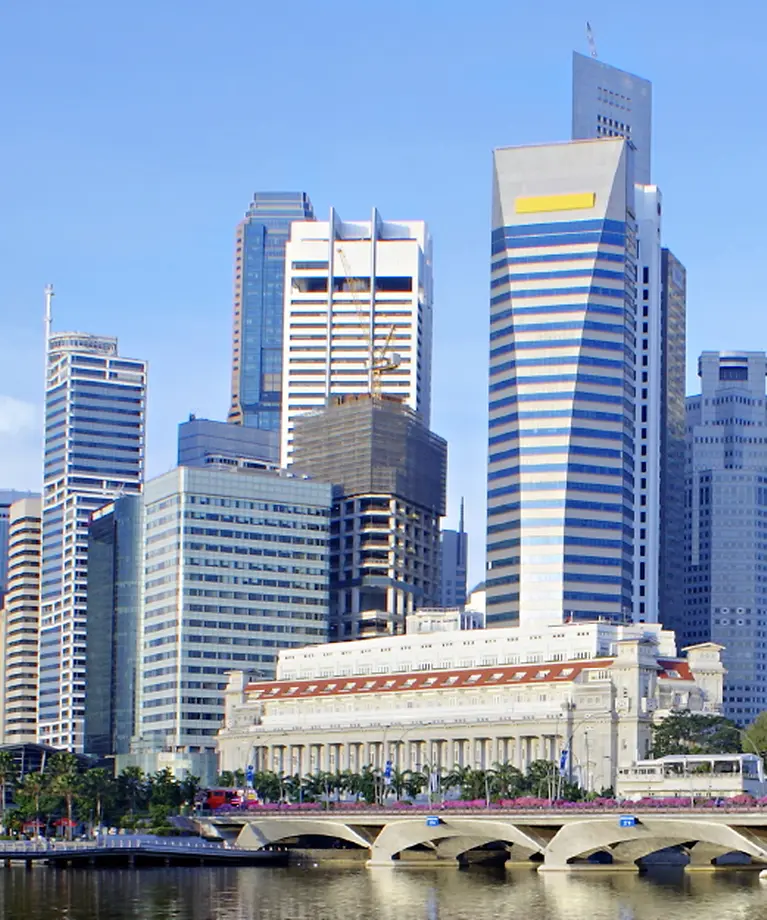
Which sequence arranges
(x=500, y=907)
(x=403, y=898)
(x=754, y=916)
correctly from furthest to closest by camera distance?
1. (x=403, y=898)
2. (x=500, y=907)
3. (x=754, y=916)

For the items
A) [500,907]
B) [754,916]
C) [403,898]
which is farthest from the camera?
[403,898]

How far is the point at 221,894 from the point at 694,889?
45443 mm

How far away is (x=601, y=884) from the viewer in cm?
19400

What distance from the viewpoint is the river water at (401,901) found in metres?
159

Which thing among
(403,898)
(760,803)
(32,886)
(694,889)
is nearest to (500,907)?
(403,898)

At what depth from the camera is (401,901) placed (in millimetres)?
174500

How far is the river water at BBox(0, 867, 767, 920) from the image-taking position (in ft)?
522

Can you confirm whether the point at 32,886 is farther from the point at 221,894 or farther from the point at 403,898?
the point at 403,898

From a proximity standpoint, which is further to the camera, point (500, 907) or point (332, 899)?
point (332, 899)

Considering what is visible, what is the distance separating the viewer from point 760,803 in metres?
197

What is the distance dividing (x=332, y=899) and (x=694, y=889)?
35954 millimetres

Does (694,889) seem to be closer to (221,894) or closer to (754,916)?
(754,916)

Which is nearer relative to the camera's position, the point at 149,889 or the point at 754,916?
the point at 754,916

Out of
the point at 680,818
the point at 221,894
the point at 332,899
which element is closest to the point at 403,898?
the point at 332,899
